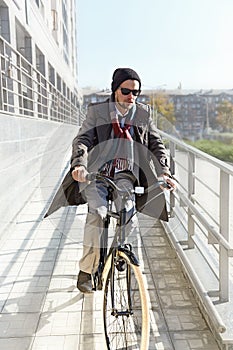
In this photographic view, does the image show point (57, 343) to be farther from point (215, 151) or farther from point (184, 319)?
point (215, 151)

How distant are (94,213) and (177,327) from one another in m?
0.72

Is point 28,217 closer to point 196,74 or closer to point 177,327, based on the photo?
point 177,327

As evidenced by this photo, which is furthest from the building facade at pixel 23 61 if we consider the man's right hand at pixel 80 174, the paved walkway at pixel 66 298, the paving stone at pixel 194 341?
the paving stone at pixel 194 341

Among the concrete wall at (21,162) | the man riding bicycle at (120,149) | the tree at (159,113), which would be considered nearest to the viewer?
the man riding bicycle at (120,149)

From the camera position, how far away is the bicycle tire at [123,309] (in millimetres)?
1605

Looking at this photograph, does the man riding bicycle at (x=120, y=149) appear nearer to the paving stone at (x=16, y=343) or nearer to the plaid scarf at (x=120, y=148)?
the plaid scarf at (x=120, y=148)

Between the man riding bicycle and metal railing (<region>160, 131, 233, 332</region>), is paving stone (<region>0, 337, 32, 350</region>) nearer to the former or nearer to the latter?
the man riding bicycle

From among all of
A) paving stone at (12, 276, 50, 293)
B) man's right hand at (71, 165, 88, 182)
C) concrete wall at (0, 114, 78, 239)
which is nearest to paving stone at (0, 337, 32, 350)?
paving stone at (12, 276, 50, 293)

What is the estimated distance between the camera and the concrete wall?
143 inches

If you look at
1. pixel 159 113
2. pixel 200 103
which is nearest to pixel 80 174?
pixel 159 113

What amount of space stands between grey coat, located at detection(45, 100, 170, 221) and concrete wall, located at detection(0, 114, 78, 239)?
1.40 m

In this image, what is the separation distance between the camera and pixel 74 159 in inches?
73.5

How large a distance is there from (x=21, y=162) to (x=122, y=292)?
10.1 feet

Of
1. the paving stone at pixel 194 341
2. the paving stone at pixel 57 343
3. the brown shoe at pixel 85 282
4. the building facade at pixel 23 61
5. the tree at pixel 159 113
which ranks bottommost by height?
the paving stone at pixel 57 343
